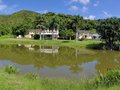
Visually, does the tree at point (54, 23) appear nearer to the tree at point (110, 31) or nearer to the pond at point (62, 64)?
the tree at point (110, 31)

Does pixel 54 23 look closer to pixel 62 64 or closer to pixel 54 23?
pixel 54 23

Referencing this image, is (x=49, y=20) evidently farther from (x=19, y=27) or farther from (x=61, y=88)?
(x=61, y=88)

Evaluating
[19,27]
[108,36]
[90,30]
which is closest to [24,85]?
[108,36]

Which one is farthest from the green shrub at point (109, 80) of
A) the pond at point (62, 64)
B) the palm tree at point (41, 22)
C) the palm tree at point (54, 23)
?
the palm tree at point (41, 22)

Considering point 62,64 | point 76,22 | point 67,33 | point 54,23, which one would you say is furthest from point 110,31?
point 54,23

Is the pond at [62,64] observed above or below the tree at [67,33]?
below

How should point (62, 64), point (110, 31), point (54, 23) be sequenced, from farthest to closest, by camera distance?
point (54, 23) < point (110, 31) < point (62, 64)

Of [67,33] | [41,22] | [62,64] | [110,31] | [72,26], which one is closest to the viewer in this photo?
[62,64]

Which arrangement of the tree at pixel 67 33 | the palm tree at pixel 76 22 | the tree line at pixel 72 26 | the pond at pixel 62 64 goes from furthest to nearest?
the tree at pixel 67 33, the palm tree at pixel 76 22, the tree line at pixel 72 26, the pond at pixel 62 64

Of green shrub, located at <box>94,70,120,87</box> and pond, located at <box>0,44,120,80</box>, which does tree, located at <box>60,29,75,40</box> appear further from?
green shrub, located at <box>94,70,120,87</box>

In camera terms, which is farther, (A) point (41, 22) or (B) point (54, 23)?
(A) point (41, 22)

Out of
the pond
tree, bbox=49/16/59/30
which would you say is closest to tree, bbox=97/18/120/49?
the pond

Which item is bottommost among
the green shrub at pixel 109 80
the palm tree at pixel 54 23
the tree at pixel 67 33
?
the green shrub at pixel 109 80

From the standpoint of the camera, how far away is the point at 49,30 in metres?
95.9
